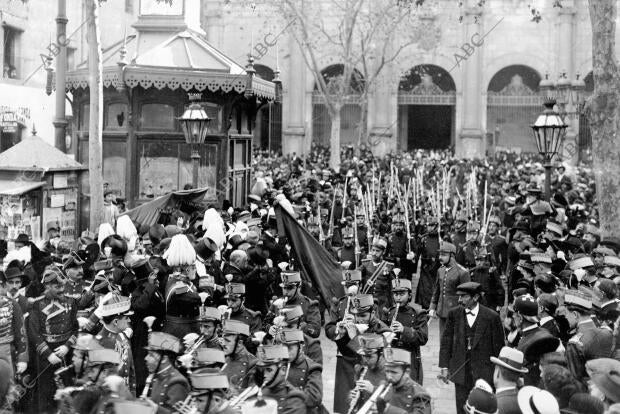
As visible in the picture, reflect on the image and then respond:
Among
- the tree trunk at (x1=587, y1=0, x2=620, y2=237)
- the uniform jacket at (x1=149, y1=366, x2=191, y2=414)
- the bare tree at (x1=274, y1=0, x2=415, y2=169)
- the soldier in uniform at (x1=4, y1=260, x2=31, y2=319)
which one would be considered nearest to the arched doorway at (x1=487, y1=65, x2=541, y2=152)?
the bare tree at (x1=274, y1=0, x2=415, y2=169)

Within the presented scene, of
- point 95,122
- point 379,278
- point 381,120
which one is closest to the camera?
point 379,278

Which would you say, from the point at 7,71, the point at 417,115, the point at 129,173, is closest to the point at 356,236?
the point at 129,173

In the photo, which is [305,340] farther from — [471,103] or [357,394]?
[471,103]

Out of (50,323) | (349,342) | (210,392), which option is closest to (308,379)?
(210,392)

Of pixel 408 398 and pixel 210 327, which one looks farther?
pixel 210 327

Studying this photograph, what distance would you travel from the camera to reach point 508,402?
6.66 m

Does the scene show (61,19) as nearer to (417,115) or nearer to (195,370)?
(195,370)

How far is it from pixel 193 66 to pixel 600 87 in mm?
8521

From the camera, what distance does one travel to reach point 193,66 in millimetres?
19516

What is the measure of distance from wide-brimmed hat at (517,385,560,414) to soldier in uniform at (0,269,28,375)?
15.9 ft

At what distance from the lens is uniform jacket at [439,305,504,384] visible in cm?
942

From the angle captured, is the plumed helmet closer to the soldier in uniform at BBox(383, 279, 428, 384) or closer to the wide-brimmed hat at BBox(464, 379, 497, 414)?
the soldier in uniform at BBox(383, 279, 428, 384)

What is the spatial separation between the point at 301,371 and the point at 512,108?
129 ft

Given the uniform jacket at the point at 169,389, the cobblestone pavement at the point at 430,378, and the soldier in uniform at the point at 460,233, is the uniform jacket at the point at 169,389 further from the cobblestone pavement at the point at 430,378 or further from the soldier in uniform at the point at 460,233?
the soldier in uniform at the point at 460,233
